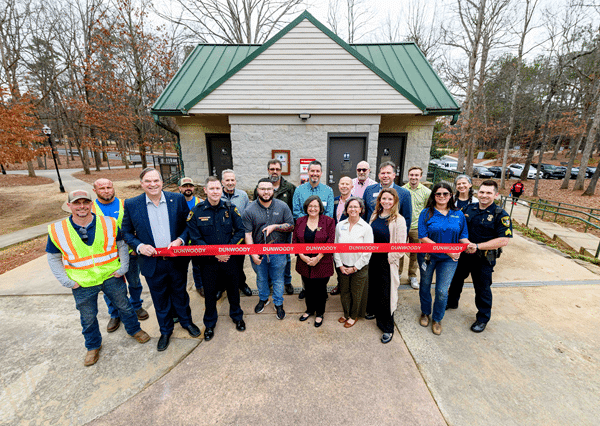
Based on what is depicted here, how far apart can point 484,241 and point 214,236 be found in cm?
334

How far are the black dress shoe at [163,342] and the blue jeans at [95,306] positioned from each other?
405 mm

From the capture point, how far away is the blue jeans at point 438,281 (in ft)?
10.7

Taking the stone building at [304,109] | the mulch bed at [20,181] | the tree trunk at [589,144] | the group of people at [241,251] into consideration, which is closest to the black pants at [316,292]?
the group of people at [241,251]

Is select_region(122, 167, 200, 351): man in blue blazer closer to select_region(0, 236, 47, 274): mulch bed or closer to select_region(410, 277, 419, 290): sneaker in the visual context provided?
select_region(410, 277, 419, 290): sneaker

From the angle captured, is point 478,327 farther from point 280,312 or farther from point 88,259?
point 88,259

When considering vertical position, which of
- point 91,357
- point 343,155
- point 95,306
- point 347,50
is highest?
point 347,50

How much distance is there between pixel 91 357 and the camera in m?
3.00

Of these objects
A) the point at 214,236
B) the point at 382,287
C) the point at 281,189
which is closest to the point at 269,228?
the point at 214,236

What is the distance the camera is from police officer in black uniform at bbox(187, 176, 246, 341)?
10.2 feet

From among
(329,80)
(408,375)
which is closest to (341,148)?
(329,80)

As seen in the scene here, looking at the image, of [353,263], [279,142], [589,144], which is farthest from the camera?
[589,144]

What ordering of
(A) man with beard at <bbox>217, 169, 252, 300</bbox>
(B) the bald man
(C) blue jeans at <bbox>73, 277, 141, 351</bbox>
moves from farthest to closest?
(B) the bald man, (A) man with beard at <bbox>217, 169, 252, 300</bbox>, (C) blue jeans at <bbox>73, 277, 141, 351</bbox>

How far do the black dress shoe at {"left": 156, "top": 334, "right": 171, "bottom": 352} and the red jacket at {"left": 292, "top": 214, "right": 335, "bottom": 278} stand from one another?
1861 millimetres

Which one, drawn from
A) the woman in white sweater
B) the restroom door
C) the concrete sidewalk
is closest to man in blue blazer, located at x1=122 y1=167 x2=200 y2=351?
the concrete sidewalk
